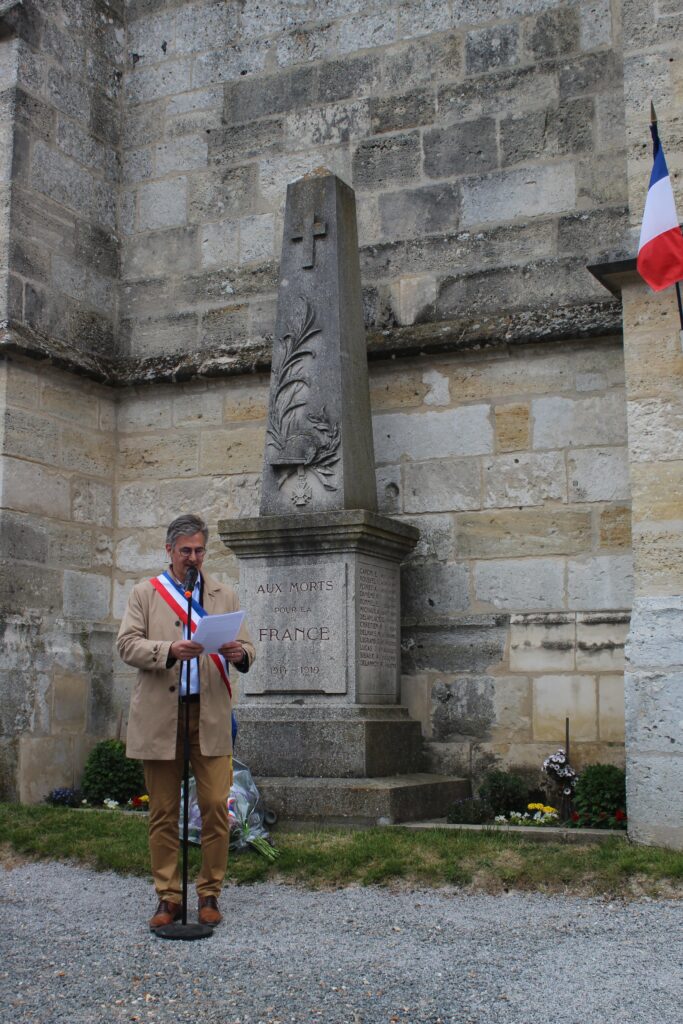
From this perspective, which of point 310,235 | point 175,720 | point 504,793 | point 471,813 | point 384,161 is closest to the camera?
point 175,720

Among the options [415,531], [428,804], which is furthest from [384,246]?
[428,804]

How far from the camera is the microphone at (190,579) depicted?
5.23 m

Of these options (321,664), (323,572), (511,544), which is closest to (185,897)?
(321,664)

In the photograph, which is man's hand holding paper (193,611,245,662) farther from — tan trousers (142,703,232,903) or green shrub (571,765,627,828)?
green shrub (571,765,627,828)

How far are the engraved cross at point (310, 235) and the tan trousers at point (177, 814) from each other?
3892 mm

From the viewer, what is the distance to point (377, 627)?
782cm

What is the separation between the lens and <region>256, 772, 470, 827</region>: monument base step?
22.6 ft

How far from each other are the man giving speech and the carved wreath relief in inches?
98.5

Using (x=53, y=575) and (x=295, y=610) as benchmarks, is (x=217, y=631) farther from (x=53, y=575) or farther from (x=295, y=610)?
(x=53, y=575)

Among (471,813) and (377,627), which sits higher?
(377,627)

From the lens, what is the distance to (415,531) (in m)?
8.30

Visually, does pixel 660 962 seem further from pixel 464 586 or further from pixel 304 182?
pixel 304 182

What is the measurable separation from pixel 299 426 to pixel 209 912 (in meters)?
3.62

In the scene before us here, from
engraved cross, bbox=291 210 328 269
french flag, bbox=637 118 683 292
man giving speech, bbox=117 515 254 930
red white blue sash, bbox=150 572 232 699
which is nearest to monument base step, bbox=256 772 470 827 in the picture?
man giving speech, bbox=117 515 254 930
